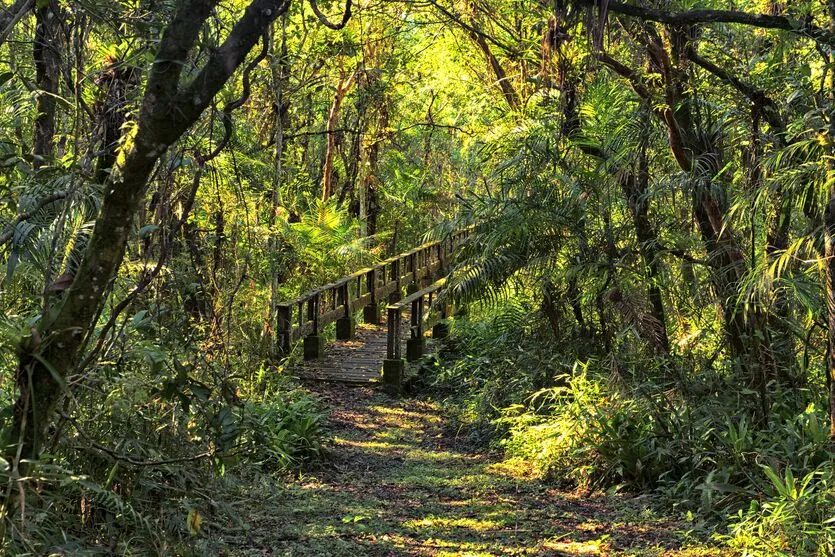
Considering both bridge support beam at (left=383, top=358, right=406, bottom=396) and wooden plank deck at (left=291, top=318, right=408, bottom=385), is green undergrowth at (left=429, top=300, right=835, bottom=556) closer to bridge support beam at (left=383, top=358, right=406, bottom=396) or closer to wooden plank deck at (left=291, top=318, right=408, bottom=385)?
bridge support beam at (left=383, top=358, right=406, bottom=396)

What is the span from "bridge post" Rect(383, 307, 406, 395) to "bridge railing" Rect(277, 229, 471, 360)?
99 cm

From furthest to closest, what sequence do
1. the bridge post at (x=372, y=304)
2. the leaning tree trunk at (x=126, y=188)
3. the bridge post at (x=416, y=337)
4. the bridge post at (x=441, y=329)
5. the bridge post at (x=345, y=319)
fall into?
the bridge post at (x=441, y=329) < the bridge post at (x=372, y=304) < the bridge post at (x=345, y=319) < the bridge post at (x=416, y=337) < the leaning tree trunk at (x=126, y=188)

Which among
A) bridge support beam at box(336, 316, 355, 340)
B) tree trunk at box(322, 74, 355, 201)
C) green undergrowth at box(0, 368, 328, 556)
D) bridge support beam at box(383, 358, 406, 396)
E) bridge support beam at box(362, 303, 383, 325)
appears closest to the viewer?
green undergrowth at box(0, 368, 328, 556)

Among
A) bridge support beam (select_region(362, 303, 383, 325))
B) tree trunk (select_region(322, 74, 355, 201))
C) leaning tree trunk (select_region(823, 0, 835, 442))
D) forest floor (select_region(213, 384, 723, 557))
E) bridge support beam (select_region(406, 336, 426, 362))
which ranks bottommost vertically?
forest floor (select_region(213, 384, 723, 557))

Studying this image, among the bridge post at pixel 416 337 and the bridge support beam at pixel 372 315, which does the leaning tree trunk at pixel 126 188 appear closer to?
the bridge post at pixel 416 337

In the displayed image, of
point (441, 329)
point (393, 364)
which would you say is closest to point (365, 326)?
point (441, 329)

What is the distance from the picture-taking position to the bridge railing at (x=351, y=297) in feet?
31.3

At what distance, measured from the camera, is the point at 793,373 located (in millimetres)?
5719

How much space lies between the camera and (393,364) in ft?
31.3

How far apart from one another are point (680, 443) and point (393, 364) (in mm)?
4605

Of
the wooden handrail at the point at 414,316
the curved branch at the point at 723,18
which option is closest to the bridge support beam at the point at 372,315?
the wooden handrail at the point at 414,316

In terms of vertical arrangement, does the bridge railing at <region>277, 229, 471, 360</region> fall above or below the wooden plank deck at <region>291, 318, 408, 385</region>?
above

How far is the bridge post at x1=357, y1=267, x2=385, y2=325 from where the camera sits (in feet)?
38.5

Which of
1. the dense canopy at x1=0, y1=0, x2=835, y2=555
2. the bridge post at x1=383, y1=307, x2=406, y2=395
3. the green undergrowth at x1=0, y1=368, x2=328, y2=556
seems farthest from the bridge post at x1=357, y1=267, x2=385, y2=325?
the green undergrowth at x1=0, y1=368, x2=328, y2=556
